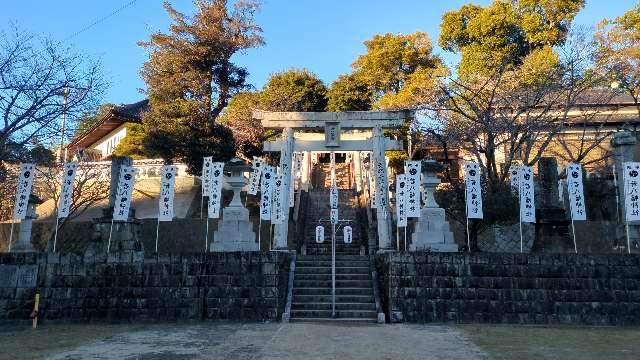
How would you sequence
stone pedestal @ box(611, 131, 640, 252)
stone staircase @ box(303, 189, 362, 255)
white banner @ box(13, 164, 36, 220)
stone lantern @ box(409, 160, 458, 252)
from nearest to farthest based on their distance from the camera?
stone lantern @ box(409, 160, 458, 252) → white banner @ box(13, 164, 36, 220) → stone pedestal @ box(611, 131, 640, 252) → stone staircase @ box(303, 189, 362, 255)

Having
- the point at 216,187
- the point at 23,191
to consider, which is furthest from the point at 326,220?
the point at 23,191

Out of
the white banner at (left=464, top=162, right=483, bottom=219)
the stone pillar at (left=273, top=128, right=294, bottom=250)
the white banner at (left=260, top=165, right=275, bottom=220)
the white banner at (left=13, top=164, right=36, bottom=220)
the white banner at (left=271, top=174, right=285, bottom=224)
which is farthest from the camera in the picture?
the white banner at (left=271, top=174, right=285, bottom=224)

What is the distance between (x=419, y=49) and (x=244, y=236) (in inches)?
868

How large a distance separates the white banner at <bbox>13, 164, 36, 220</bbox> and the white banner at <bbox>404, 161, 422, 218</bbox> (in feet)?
35.3

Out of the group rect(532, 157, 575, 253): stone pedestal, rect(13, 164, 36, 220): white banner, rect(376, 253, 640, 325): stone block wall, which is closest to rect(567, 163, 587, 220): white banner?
rect(376, 253, 640, 325): stone block wall

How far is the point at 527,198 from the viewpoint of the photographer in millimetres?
13938

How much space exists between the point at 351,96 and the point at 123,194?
70.5 feet

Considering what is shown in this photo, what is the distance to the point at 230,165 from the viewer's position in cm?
1469

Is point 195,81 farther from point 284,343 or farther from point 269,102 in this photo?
point 284,343

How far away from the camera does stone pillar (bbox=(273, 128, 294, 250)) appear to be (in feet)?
50.4

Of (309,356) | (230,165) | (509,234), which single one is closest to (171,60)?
(230,165)

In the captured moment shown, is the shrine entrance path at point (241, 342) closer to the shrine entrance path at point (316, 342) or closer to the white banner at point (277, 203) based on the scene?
the shrine entrance path at point (316, 342)

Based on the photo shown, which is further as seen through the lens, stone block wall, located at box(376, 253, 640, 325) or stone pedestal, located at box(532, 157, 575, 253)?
stone pedestal, located at box(532, 157, 575, 253)

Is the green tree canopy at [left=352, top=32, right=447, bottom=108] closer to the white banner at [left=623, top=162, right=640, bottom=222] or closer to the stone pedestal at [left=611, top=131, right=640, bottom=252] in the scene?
the stone pedestal at [left=611, top=131, right=640, bottom=252]
